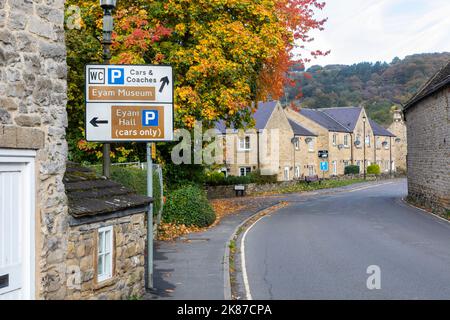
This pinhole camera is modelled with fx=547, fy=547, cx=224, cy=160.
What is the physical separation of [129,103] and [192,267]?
16.7 ft

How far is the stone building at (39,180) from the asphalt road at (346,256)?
158 inches

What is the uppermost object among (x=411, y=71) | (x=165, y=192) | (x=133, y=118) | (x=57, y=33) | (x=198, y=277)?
(x=411, y=71)

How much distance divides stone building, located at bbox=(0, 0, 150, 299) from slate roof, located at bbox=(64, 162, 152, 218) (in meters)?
0.03

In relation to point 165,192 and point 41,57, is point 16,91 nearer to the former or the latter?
point 41,57

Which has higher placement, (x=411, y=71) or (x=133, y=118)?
(x=411, y=71)

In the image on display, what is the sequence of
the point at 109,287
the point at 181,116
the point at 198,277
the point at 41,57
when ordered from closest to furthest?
the point at 41,57
the point at 109,287
the point at 198,277
the point at 181,116

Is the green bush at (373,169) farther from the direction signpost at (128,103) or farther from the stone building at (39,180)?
the stone building at (39,180)

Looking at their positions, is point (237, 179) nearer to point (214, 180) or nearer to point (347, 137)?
A: point (214, 180)

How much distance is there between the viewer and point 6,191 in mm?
6145

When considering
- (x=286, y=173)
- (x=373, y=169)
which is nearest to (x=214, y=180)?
(x=286, y=173)

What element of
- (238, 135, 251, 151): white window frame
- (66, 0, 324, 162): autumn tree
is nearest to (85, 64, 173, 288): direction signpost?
(66, 0, 324, 162): autumn tree

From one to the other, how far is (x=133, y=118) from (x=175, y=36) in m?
13.7

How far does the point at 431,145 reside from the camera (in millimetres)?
29094
